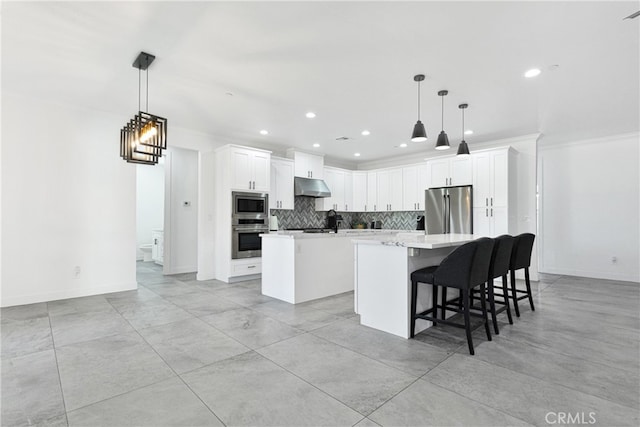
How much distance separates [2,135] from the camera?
12.7 feet

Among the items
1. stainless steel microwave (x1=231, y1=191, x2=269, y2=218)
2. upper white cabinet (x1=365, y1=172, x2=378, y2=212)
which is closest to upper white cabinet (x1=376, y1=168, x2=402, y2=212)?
upper white cabinet (x1=365, y1=172, x2=378, y2=212)

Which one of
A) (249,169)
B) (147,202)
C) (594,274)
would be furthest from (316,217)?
(594,274)

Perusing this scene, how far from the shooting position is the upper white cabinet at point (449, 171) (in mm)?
5883

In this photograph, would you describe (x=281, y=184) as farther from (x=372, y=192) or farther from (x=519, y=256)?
(x=519, y=256)

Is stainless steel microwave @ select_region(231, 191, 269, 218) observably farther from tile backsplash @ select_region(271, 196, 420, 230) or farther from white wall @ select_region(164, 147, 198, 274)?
white wall @ select_region(164, 147, 198, 274)

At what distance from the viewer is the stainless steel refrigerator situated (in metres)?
5.77

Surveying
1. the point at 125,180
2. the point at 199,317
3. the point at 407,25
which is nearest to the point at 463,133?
the point at 407,25

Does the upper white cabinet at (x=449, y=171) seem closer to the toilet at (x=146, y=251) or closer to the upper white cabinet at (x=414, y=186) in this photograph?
the upper white cabinet at (x=414, y=186)

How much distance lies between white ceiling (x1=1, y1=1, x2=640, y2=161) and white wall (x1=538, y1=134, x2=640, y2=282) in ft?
3.56

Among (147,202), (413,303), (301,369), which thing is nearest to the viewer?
(301,369)

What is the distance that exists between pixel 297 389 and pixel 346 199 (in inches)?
241

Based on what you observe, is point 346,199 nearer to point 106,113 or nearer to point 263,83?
point 263,83

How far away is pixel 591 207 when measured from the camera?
19.4 ft

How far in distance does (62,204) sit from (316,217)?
480cm
